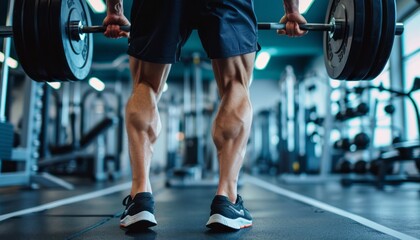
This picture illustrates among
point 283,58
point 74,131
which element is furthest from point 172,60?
point 283,58

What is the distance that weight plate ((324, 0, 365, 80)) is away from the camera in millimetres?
1282

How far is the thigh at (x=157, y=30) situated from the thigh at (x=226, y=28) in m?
0.08

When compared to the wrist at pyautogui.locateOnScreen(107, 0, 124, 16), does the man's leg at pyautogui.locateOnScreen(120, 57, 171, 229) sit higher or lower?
lower

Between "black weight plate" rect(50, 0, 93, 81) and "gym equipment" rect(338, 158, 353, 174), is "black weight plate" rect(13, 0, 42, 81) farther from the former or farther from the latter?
"gym equipment" rect(338, 158, 353, 174)

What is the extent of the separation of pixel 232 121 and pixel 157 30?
0.34m

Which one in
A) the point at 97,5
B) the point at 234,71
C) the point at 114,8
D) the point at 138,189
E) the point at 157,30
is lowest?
the point at 138,189

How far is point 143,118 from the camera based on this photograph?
121 centimetres

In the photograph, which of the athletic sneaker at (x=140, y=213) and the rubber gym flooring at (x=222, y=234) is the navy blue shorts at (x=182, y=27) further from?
the rubber gym flooring at (x=222, y=234)

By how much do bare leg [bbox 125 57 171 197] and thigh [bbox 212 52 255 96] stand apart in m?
0.17

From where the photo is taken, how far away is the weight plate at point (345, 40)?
1.28m

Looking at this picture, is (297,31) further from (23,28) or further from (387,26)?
(23,28)

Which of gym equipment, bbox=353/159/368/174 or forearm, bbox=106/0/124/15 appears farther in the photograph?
gym equipment, bbox=353/159/368/174

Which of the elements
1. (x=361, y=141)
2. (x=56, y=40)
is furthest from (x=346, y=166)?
(x=56, y=40)

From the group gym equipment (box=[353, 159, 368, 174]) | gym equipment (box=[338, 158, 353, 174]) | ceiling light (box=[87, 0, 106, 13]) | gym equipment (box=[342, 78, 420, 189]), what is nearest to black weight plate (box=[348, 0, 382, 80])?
gym equipment (box=[342, 78, 420, 189])
